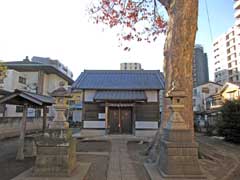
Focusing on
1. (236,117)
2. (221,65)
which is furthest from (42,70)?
(221,65)

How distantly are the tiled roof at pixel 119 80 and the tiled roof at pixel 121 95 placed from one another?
1.29 ft

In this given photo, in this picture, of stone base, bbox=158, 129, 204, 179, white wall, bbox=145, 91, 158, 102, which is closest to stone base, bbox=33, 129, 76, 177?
stone base, bbox=158, 129, 204, 179

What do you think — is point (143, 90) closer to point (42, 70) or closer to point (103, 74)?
point (103, 74)

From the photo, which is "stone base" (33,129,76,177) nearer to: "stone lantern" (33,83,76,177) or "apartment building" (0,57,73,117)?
"stone lantern" (33,83,76,177)

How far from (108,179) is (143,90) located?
14342 mm

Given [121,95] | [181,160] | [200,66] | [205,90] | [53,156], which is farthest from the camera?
[200,66]

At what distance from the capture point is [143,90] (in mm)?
20172

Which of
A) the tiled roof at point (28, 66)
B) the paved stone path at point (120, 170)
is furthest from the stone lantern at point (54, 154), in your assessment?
the tiled roof at point (28, 66)

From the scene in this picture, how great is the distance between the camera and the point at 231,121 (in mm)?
15484

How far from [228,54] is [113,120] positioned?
2276 inches

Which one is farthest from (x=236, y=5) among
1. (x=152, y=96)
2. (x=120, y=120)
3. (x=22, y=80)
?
(x=22, y=80)

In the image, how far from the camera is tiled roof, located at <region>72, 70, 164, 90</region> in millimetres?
20203

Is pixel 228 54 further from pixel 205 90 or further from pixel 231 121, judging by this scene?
pixel 231 121

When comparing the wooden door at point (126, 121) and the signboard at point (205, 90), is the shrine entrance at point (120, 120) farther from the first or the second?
the signboard at point (205, 90)
